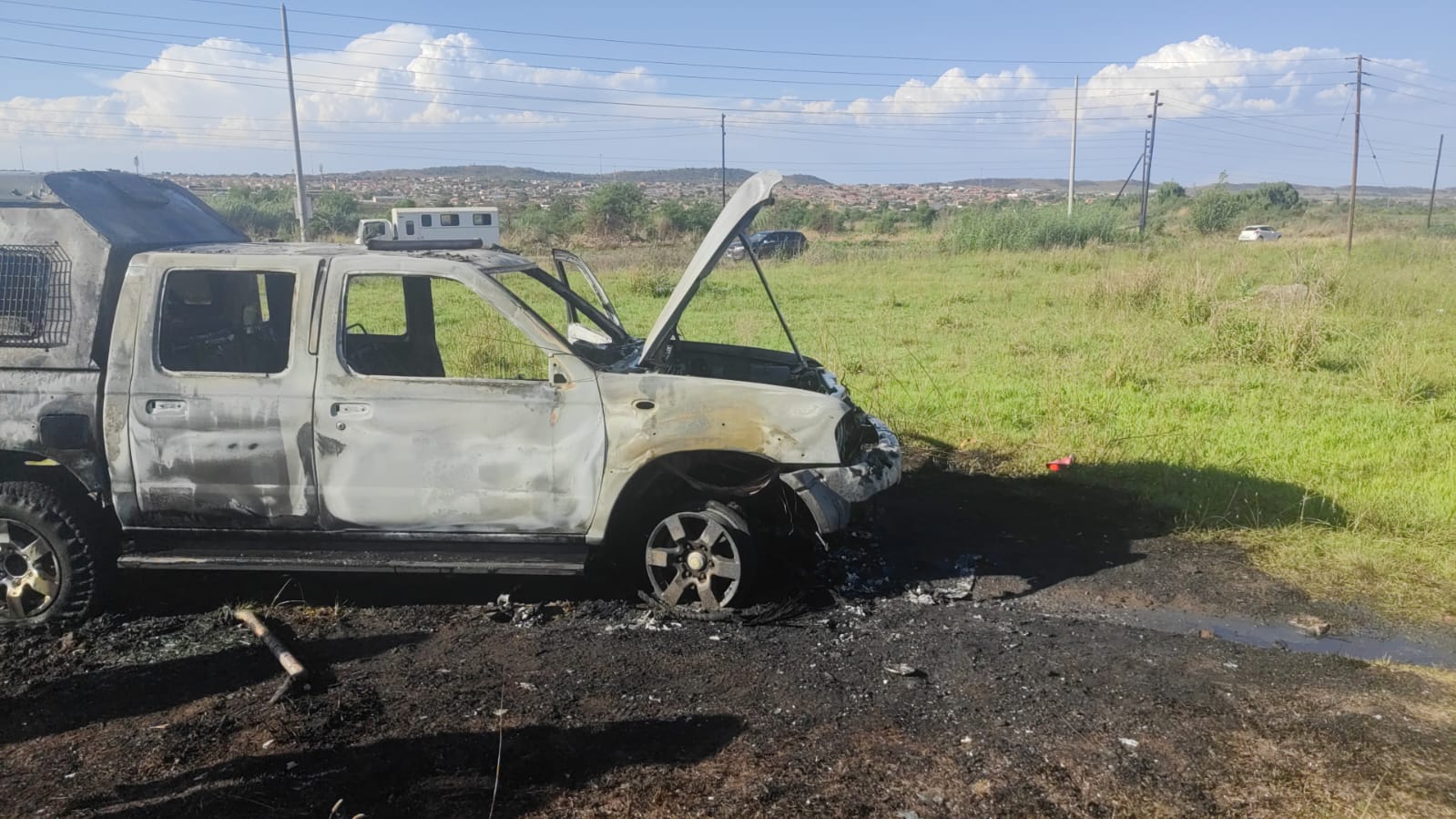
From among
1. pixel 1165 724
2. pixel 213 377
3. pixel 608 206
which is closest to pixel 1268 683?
pixel 1165 724

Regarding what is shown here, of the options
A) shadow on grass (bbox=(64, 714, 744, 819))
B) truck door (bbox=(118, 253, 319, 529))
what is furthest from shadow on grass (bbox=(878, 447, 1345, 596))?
truck door (bbox=(118, 253, 319, 529))

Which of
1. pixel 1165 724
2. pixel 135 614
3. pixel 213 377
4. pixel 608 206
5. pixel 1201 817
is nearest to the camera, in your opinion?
pixel 1201 817

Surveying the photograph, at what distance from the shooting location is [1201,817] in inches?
126

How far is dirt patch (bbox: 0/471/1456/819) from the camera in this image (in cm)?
330

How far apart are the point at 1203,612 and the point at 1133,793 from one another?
212 cm

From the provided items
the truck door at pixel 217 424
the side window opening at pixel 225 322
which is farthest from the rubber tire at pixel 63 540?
the side window opening at pixel 225 322

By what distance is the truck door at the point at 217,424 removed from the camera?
179 inches

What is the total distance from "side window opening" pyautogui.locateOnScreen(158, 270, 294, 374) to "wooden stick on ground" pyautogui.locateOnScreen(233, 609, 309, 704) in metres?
1.22

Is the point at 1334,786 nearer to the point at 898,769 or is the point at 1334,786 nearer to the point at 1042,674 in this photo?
the point at 1042,674

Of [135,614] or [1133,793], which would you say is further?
[135,614]

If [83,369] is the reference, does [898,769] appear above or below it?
below

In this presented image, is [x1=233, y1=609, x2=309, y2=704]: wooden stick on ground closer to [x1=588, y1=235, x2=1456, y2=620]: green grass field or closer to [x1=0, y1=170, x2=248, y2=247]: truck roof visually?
[x1=0, y1=170, x2=248, y2=247]: truck roof

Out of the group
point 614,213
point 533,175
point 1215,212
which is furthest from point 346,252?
point 533,175

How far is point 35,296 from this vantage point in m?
4.61
